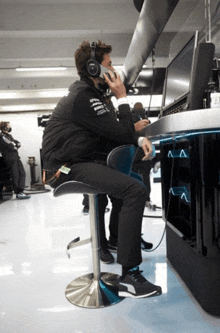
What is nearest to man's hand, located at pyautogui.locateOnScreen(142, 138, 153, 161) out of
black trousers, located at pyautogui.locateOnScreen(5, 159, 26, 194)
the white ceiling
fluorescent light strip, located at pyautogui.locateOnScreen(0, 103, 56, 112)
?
the white ceiling

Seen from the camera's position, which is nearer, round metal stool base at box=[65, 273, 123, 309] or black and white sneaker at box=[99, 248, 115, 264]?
round metal stool base at box=[65, 273, 123, 309]

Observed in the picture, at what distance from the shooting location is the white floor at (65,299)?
1.17 metres

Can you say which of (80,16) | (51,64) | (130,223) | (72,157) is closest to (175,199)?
(130,223)

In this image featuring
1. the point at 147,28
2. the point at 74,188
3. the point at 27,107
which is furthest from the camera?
the point at 27,107

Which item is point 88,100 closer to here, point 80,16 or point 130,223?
point 130,223

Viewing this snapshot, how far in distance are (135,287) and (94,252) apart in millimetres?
271

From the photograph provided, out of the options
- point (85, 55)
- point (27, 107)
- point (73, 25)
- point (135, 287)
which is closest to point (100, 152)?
point (85, 55)

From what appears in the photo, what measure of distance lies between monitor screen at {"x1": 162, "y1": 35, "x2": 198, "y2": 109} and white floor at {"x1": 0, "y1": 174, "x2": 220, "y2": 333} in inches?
41.3

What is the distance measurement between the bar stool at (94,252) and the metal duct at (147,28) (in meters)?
2.29

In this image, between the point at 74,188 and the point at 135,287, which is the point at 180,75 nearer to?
the point at 74,188

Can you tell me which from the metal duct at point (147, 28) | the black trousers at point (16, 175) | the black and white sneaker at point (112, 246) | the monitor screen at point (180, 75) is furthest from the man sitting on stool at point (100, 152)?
the black trousers at point (16, 175)

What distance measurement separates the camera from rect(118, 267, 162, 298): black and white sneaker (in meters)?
1.27

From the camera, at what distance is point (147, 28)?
344cm

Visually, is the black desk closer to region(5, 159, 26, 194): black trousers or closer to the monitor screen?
the monitor screen
